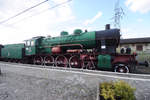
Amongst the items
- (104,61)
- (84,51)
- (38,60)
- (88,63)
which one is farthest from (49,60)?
(104,61)

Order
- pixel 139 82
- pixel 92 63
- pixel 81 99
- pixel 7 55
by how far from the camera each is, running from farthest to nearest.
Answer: pixel 7 55 → pixel 92 63 → pixel 139 82 → pixel 81 99

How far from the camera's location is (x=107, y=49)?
18.0 ft

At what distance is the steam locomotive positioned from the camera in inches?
191

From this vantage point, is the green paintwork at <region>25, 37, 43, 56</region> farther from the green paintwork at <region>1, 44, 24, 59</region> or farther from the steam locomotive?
the green paintwork at <region>1, 44, 24, 59</region>

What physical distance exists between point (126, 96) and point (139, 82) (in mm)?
1216

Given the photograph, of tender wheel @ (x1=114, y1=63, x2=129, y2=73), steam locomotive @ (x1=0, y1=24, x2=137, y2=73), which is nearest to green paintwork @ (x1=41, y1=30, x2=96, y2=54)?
steam locomotive @ (x1=0, y1=24, x2=137, y2=73)

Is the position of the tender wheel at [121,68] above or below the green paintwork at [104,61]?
below

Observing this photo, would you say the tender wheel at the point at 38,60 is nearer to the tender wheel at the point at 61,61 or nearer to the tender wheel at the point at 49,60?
the tender wheel at the point at 49,60

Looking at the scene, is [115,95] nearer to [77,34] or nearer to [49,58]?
[77,34]

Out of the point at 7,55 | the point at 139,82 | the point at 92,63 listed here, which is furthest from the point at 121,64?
the point at 7,55

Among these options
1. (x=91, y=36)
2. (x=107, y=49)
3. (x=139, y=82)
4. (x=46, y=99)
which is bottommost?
(x=46, y=99)

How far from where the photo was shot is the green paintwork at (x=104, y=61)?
484 centimetres

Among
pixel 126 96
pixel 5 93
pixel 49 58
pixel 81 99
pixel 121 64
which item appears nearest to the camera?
pixel 126 96

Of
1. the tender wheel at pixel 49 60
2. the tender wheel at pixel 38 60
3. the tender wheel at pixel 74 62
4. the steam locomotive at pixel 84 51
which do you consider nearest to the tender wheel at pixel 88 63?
the steam locomotive at pixel 84 51
